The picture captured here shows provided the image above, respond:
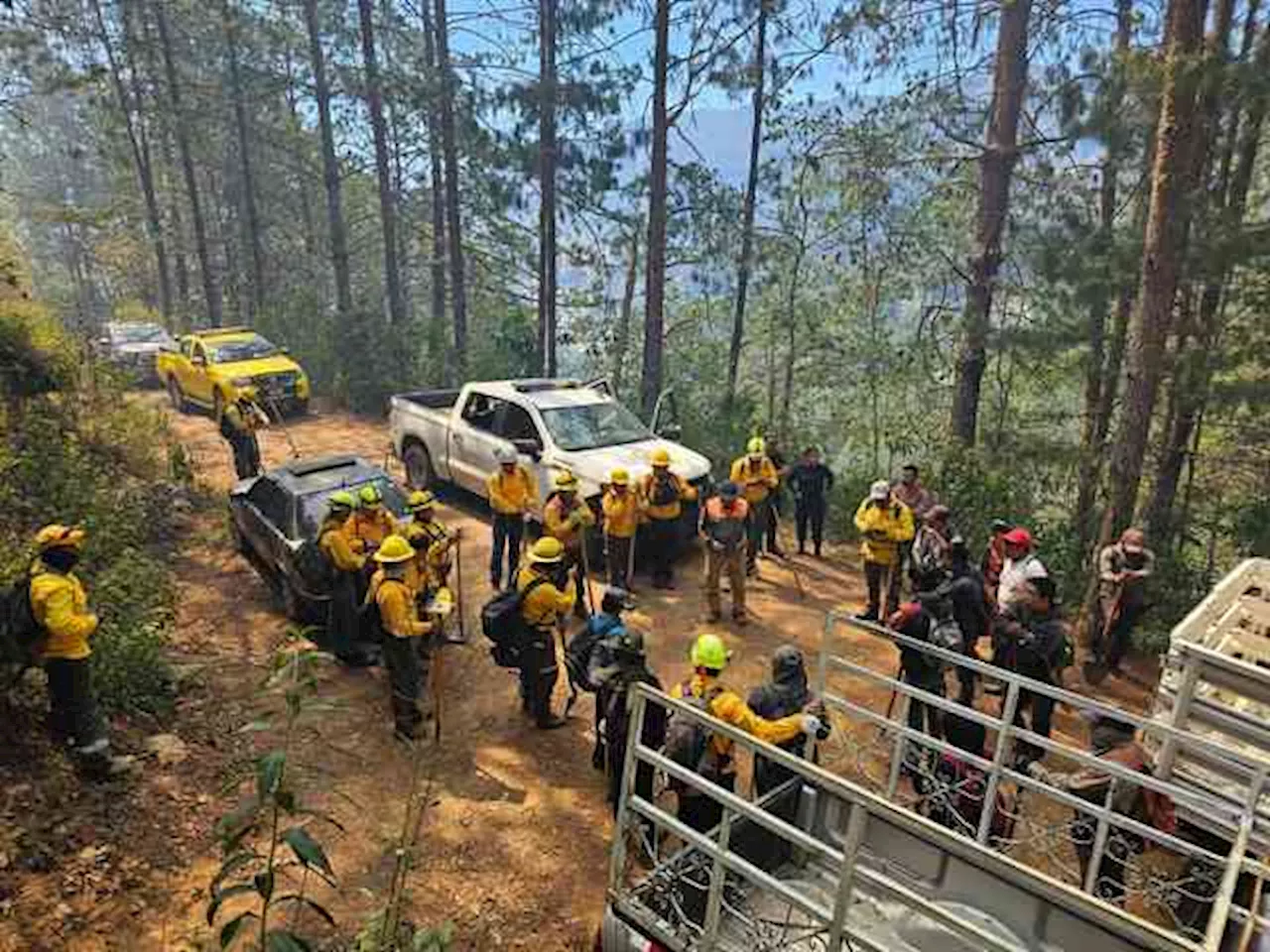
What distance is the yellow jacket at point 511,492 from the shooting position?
8.66 meters

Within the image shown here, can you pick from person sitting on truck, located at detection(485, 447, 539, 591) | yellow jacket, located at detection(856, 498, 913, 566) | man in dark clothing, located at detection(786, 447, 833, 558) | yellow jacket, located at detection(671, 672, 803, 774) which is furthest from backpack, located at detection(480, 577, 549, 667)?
man in dark clothing, located at detection(786, 447, 833, 558)

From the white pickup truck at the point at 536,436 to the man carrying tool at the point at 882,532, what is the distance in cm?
238

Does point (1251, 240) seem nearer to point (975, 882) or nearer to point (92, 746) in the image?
point (975, 882)

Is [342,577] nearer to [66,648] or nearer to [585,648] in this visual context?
[66,648]

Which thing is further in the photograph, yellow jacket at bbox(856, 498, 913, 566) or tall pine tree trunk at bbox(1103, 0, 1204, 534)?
yellow jacket at bbox(856, 498, 913, 566)

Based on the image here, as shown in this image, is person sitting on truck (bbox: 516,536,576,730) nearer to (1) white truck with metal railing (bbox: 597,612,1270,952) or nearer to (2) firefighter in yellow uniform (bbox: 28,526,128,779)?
(1) white truck with metal railing (bbox: 597,612,1270,952)

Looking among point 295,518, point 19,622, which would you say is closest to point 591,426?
point 295,518

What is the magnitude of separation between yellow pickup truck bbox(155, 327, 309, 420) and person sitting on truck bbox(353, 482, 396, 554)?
9781 millimetres

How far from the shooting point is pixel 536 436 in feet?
33.6

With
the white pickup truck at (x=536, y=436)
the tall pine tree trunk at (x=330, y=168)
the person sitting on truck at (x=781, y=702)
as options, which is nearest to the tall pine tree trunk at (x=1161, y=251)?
the white pickup truck at (x=536, y=436)

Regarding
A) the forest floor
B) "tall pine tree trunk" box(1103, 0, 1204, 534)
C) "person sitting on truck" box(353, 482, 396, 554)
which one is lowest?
the forest floor

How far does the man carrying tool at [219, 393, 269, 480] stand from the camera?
1144 centimetres

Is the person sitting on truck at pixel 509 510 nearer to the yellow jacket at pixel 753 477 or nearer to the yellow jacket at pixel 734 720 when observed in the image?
the yellow jacket at pixel 753 477

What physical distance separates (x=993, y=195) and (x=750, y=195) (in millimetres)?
7875
